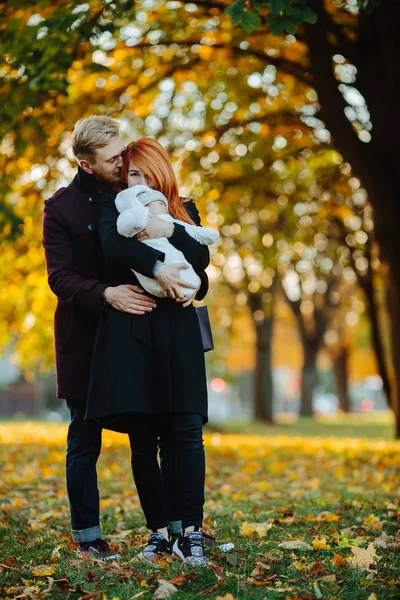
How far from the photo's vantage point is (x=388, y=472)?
8484 millimetres

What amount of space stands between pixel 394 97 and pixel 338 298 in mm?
19339

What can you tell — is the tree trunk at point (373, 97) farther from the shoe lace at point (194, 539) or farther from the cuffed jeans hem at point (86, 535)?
the shoe lace at point (194, 539)

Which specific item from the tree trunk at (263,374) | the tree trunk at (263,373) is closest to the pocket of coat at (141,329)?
the tree trunk at (263,373)

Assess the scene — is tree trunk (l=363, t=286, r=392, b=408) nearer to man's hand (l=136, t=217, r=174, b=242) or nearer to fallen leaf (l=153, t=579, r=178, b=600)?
man's hand (l=136, t=217, r=174, b=242)

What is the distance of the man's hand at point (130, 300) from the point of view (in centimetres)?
392

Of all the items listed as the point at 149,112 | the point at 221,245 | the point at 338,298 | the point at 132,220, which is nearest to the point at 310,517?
the point at 132,220

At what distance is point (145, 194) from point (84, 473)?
1.50 meters

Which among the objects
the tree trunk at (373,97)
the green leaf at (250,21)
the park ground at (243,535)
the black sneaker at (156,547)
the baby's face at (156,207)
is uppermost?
the tree trunk at (373,97)

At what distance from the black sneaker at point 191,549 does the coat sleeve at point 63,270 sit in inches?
46.3

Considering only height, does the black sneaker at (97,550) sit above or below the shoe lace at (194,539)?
below

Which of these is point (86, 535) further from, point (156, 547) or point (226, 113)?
point (226, 113)

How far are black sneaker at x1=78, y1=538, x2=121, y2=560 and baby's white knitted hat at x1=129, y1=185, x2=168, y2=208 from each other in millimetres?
1780

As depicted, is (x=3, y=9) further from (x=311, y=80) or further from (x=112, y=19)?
(x=311, y=80)

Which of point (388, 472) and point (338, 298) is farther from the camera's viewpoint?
point (338, 298)
